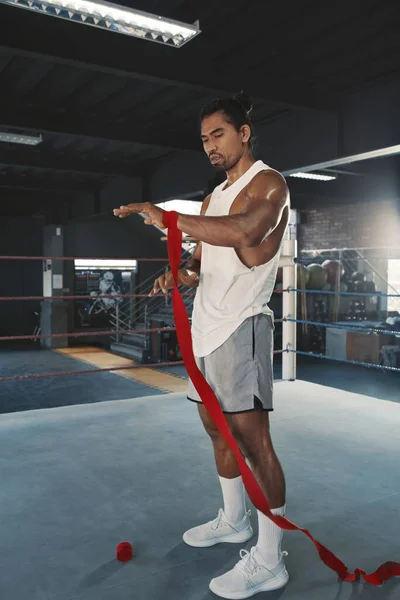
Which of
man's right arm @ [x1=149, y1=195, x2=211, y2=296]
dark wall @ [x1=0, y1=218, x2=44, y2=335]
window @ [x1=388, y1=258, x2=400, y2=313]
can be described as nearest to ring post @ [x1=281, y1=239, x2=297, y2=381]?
man's right arm @ [x1=149, y1=195, x2=211, y2=296]

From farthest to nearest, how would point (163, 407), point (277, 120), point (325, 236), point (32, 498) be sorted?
point (325, 236) → point (277, 120) → point (163, 407) → point (32, 498)

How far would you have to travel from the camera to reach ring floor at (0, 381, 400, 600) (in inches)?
60.4

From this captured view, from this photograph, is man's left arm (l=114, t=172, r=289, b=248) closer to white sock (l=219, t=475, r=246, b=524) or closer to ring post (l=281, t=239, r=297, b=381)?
white sock (l=219, t=475, r=246, b=524)

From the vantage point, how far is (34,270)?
11195 millimetres

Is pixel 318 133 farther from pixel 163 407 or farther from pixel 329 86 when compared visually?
pixel 163 407

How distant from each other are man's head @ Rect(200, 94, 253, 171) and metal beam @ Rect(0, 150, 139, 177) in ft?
17.1

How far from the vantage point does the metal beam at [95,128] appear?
4477 mm

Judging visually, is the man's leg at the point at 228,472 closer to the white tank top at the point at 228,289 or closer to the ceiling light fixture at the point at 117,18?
the white tank top at the point at 228,289

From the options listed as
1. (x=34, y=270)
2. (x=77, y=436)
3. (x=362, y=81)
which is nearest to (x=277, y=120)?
(x=362, y=81)

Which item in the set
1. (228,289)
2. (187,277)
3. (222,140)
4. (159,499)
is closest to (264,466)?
(228,289)

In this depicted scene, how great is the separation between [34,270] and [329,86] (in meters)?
8.40

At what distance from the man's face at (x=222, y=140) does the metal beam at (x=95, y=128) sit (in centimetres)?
343

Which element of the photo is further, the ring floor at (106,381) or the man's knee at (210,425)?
the ring floor at (106,381)

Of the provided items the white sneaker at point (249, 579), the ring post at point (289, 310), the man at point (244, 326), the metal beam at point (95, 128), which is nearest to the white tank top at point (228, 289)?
the man at point (244, 326)
